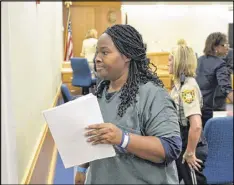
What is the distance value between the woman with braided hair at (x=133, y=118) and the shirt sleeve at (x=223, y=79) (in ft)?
6.48

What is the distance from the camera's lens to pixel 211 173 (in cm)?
251

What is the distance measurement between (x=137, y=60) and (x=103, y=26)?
8.67 metres

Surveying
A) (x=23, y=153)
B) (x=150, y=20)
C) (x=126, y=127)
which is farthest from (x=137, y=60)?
(x=150, y=20)

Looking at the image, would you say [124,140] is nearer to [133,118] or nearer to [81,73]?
[133,118]

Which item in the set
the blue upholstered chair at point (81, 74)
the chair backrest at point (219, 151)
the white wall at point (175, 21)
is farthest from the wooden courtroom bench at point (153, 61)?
the chair backrest at point (219, 151)

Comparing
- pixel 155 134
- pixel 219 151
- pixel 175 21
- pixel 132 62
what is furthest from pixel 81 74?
pixel 155 134

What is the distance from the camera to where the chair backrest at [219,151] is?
94.3 inches

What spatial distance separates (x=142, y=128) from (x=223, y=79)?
2.13 metres

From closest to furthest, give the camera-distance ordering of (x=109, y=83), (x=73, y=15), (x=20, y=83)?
1. (x=109, y=83)
2. (x=20, y=83)
3. (x=73, y=15)

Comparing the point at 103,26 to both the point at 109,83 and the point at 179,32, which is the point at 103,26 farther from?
the point at 109,83

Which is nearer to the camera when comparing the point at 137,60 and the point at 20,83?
the point at 137,60

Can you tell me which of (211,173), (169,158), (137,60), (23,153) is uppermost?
(137,60)

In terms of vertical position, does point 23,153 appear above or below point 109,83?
below

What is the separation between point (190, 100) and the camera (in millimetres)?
2150
